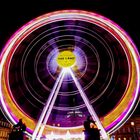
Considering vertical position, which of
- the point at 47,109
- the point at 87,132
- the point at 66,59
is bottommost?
the point at 87,132

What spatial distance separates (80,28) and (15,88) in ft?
12.2

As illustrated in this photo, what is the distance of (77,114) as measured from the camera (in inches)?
357

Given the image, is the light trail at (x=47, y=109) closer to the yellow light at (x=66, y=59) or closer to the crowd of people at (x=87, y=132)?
the yellow light at (x=66, y=59)

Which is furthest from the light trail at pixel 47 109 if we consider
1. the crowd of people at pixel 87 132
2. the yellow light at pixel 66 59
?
the crowd of people at pixel 87 132

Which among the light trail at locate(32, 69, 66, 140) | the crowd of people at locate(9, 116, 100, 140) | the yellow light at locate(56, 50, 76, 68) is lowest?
the crowd of people at locate(9, 116, 100, 140)

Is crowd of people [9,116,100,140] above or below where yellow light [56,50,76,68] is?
below

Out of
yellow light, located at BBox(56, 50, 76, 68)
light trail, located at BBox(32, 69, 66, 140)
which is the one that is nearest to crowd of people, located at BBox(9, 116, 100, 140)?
light trail, located at BBox(32, 69, 66, 140)

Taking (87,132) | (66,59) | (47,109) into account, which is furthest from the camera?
(66,59)

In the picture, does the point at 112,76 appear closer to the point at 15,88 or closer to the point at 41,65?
the point at 41,65

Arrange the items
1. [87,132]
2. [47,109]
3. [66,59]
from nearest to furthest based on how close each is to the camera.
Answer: [87,132], [47,109], [66,59]

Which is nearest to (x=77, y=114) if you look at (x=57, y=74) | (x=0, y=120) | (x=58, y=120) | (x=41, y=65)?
(x=58, y=120)

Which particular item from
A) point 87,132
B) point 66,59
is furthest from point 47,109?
point 87,132

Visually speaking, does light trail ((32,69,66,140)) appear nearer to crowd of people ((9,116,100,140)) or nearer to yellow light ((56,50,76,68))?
yellow light ((56,50,76,68))

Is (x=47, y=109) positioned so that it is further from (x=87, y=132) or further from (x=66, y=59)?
(x=87, y=132)
